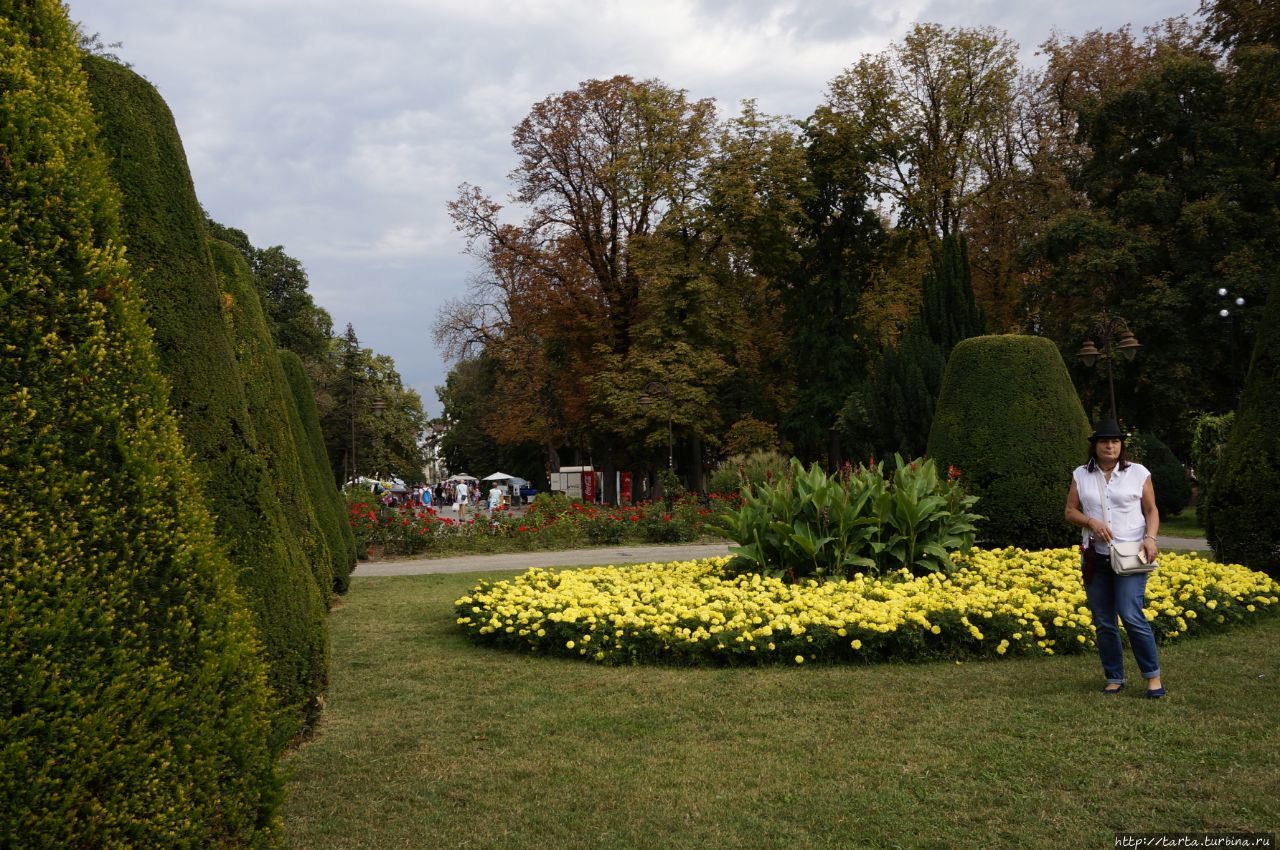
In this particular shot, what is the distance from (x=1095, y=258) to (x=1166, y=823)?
80.2ft

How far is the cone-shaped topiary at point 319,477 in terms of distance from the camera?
11.4m

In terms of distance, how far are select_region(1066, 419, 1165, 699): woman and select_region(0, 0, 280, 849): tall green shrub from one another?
5.12 meters

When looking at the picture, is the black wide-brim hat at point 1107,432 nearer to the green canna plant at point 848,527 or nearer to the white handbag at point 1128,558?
the white handbag at point 1128,558

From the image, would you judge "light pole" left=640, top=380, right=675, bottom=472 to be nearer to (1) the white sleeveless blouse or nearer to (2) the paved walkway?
(2) the paved walkway

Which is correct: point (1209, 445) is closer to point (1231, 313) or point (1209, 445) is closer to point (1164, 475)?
point (1164, 475)

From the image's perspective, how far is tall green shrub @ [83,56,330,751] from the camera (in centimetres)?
462

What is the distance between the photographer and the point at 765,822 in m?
4.17

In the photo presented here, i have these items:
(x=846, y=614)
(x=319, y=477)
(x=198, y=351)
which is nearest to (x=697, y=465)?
(x=319, y=477)

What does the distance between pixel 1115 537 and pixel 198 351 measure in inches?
216

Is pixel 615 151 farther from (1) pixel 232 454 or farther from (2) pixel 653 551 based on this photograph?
(1) pixel 232 454

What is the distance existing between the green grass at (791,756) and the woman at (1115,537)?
10.7 inches

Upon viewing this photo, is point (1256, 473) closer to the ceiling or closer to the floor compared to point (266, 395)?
closer to the floor

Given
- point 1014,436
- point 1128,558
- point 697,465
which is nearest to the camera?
point 1128,558

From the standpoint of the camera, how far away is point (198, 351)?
15.5 ft
